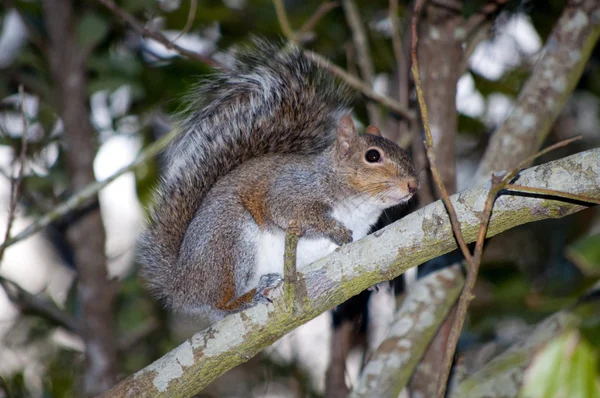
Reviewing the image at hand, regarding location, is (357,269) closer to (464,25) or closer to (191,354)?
(191,354)

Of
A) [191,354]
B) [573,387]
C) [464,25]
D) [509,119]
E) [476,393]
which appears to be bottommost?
[573,387]

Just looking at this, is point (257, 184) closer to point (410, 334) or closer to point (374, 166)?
point (374, 166)

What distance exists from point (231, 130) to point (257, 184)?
0.24 metres

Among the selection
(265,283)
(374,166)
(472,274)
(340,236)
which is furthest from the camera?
(374,166)

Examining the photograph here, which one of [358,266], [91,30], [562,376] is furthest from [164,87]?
[562,376]

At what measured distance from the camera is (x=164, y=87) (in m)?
3.62

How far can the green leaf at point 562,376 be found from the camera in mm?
787

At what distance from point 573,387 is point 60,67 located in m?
3.05

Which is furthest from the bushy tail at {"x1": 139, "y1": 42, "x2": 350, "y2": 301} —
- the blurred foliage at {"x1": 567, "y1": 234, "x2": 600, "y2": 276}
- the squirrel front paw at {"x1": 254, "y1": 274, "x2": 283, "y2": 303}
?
the blurred foliage at {"x1": 567, "y1": 234, "x2": 600, "y2": 276}

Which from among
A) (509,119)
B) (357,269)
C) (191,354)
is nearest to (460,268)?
(509,119)

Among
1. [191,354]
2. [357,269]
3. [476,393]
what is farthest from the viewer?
[476,393]

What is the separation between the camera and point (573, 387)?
2.59 feet

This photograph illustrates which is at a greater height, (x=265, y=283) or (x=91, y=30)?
(x=91, y=30)

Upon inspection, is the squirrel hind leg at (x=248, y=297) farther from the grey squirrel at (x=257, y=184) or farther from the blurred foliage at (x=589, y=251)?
the blurred foliage at (x=589, y=251)
